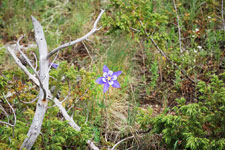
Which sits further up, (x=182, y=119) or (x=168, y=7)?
(x=168, y=7)

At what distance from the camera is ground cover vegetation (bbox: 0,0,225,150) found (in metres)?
2.08

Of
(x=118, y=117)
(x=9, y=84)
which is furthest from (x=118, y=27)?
(x=9, y=84)

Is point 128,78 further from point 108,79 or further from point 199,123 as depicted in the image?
point 199,123

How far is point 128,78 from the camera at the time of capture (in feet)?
11.0

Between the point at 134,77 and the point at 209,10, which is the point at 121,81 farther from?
the point at 209,10

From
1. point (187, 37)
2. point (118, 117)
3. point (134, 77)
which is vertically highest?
point (187, 37)

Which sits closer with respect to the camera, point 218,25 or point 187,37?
point 187,37

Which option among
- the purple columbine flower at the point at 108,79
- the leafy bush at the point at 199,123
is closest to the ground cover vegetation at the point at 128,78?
the leafy bush at the point at 199,123

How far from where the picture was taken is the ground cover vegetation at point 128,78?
2076mm

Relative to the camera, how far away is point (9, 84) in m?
2.47

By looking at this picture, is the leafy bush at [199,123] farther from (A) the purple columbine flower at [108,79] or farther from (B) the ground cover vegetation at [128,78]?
(A) the purple columbine flower at [108,79]

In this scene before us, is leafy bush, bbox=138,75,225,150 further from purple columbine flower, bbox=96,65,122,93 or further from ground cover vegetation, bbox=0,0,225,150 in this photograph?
purple columbine flower, bbox=96,65,122,93

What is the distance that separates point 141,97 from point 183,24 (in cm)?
166

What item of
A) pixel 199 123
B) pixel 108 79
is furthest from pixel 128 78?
pixel 199 123
